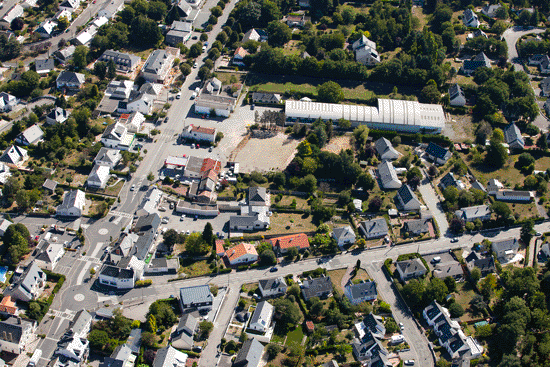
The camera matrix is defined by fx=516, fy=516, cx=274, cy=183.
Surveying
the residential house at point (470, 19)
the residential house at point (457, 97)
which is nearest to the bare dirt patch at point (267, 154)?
the residential house at point (457, 97)

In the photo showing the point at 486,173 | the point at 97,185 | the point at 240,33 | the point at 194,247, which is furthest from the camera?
the point at 240,33

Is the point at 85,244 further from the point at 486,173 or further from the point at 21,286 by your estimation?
the point at 486,173

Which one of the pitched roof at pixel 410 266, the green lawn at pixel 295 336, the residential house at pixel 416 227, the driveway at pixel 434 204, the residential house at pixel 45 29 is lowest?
the green lawn at pixel 295 336

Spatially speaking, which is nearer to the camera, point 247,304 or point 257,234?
point 247,304

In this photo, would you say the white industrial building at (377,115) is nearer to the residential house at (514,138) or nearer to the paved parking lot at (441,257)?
the residential house at (514,138)

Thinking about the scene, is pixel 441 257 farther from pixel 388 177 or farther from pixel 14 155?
pixel 14 155

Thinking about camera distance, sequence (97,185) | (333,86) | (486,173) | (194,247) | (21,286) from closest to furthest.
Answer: (21,286)
(194,247)
(97,185)
(486,173)
(333,86)

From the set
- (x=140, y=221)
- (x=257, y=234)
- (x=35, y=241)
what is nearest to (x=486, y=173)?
(x=257, y=234)

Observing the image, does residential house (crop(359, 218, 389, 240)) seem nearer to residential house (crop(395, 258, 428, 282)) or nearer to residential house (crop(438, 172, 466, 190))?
residential house (crop(395, 258, 428, 282))
